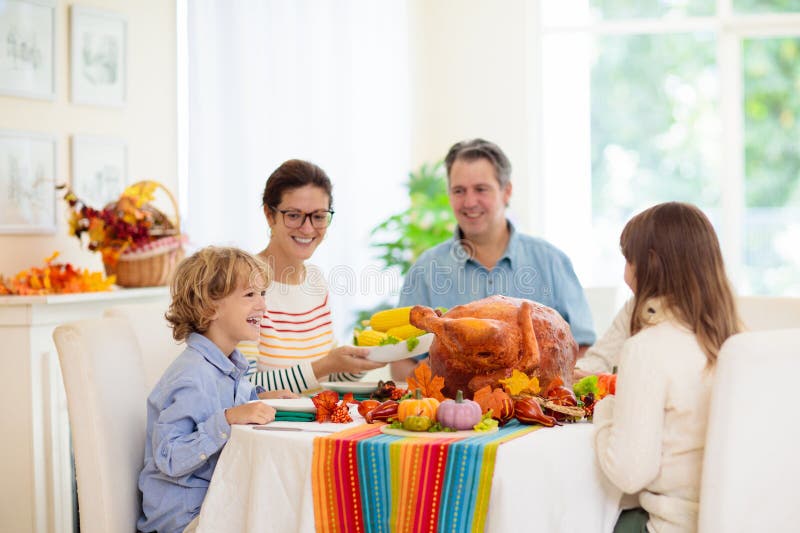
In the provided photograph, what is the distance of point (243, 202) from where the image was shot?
465 centimetres

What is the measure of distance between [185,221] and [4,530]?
6.12 feet

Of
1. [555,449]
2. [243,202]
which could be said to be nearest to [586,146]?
[243,202]

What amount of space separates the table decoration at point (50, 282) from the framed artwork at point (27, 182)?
224mm

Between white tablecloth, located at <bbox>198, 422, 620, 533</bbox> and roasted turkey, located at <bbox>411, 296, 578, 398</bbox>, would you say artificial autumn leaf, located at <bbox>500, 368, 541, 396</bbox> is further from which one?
white tablecloth, located at <bbox>198, 422, 620, 533</bbox>

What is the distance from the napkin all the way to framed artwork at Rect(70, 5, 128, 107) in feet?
8.64

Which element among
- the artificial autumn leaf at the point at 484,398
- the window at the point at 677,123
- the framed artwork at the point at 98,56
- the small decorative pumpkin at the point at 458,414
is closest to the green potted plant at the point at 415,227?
the window at the point at 677,123

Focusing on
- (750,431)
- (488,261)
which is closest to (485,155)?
(488,261)

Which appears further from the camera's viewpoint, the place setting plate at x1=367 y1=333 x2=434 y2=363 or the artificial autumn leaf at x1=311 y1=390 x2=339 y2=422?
the place setting plate at x1=367 y1=333 x2=434 y2=363

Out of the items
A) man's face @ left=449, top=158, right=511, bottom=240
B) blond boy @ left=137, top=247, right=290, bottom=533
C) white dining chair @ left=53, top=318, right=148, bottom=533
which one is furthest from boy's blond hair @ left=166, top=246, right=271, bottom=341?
man's face @ left=449, top=158, right=511, bottom=240

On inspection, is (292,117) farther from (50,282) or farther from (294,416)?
(294,416)

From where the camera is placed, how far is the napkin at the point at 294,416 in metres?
1.95

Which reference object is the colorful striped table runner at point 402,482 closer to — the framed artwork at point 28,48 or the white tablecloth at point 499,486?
the white tablecloth at point 499,486

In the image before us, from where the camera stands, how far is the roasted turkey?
188 cm

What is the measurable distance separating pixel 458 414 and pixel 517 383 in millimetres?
208
